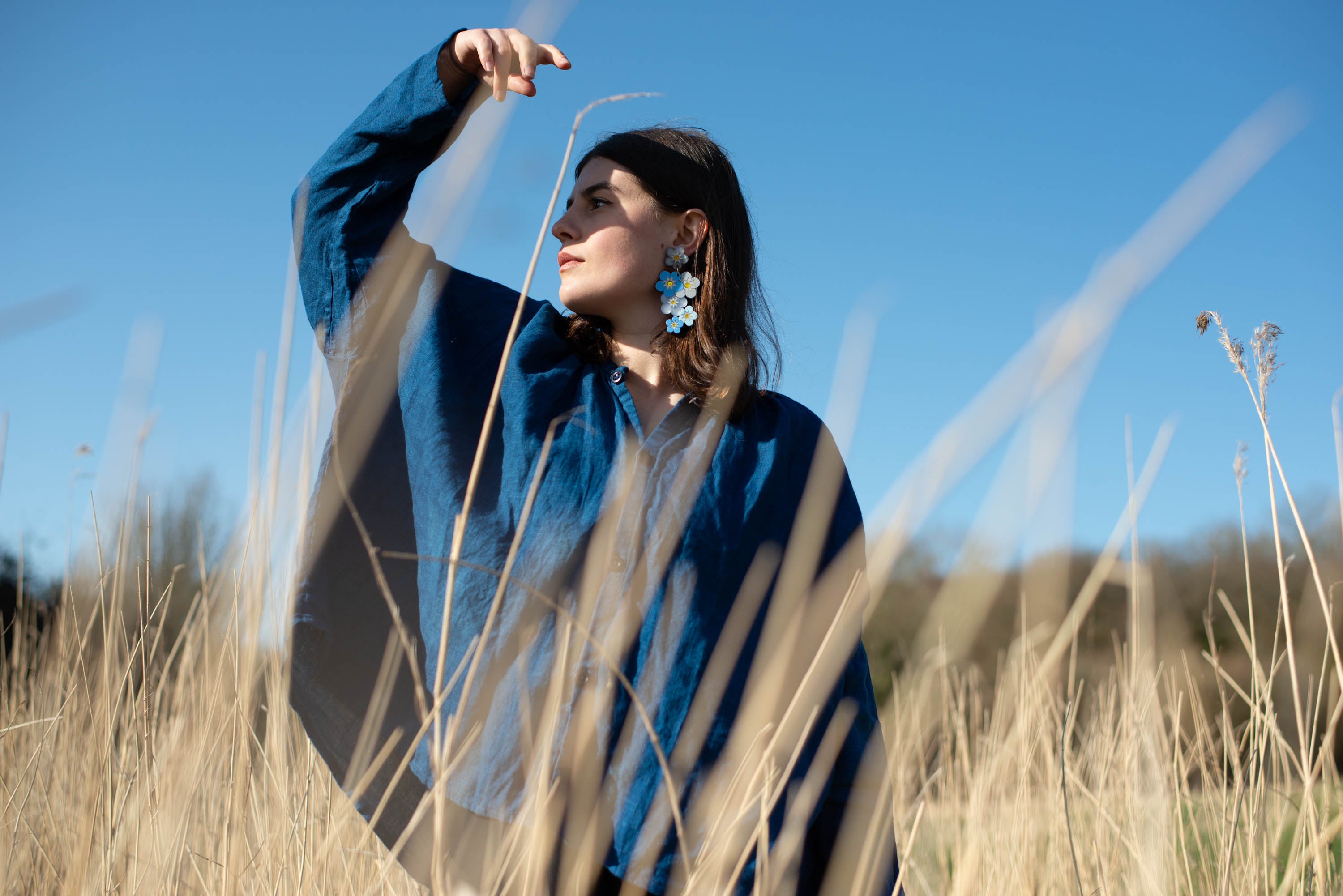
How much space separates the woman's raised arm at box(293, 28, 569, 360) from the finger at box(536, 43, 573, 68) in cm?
6

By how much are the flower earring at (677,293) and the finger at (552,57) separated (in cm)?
41

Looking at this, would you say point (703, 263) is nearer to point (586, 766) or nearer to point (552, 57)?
point (552, 57)

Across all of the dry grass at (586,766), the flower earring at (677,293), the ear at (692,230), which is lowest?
the dry grass at (586,766)

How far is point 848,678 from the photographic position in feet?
3.66

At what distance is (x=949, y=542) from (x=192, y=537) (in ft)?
8.79

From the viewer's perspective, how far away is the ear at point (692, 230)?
1.32m

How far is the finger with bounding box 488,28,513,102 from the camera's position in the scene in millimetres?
901

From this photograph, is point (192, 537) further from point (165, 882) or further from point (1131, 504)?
point (1131, 504)

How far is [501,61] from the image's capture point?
91 centimetres

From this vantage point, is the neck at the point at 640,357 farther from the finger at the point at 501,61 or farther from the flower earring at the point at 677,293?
the finger at the point at 501,61

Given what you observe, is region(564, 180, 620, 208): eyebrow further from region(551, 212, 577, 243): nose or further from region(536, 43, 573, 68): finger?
region(536, 43, 573, 68): finger

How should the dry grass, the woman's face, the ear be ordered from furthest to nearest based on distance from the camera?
1. the ear
2. the woman's face
3. the dry grass

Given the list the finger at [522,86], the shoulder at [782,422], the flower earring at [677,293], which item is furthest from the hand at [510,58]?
the shoulder at [782,422]

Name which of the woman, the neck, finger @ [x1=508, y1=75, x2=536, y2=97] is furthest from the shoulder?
finger @ [x1=508, y1=75, x2=536, y2=97]
